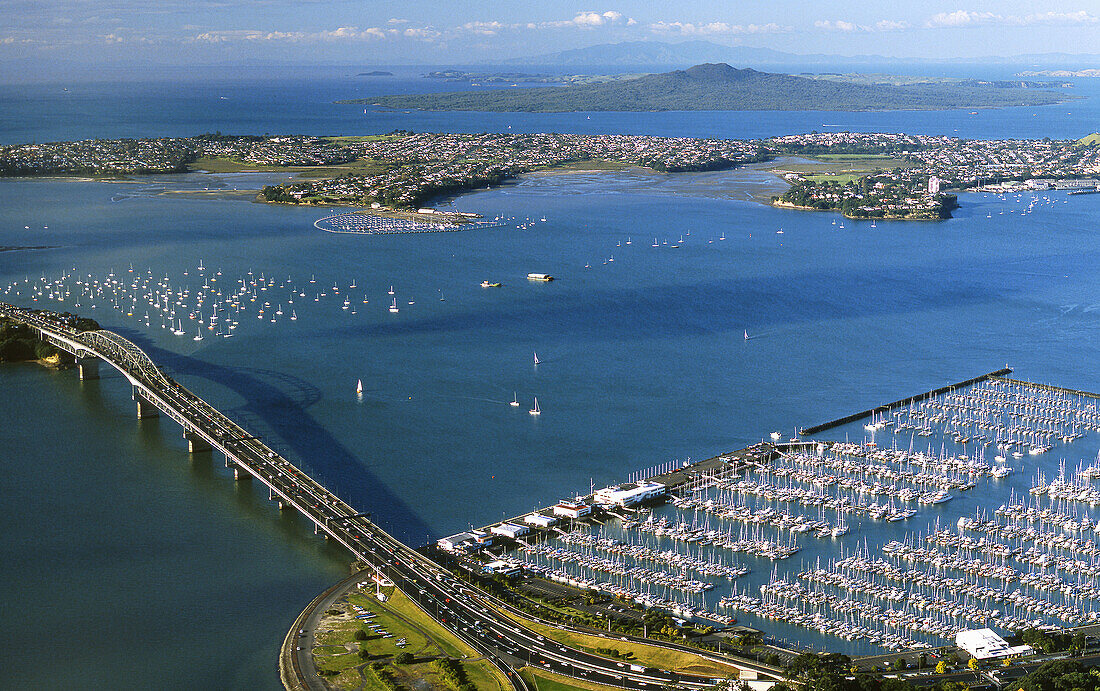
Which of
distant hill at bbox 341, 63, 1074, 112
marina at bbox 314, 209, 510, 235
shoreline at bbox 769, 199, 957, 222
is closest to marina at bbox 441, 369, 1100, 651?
marina at bbox 314, 209, 510, 235

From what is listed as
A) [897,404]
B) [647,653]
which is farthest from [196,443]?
[897,404]

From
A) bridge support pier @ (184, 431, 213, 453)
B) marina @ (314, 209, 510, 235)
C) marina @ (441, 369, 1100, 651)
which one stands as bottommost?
marina @ (441, 369, 1100, 651)

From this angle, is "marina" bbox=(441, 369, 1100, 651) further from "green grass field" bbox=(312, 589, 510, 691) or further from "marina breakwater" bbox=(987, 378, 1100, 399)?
"marina breakwater" bbox=(987, 378, 1100, 399)

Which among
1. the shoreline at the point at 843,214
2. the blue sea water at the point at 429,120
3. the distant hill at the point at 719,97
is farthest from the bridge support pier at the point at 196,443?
the distant hill at the point at 719,97

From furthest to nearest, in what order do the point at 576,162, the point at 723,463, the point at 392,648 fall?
the point at 576,162 → the point at 723,463 → the point at 392,648

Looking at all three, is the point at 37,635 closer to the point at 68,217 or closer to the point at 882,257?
the point at 882,257

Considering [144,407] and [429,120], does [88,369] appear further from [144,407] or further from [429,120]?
[429,120]
